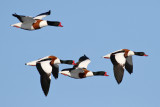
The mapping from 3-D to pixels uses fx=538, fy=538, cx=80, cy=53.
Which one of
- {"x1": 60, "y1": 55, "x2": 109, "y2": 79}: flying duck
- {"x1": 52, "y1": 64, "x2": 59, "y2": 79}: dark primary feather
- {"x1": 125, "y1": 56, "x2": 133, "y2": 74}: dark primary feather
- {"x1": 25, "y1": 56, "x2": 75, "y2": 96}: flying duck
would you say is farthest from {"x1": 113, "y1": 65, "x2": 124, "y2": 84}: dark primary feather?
{"x1": 52, "y1": 64, "x2": 59, "y2": 79}: dark primary feather

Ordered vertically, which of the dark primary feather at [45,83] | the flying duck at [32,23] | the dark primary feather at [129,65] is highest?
the flying duck at [32,23]

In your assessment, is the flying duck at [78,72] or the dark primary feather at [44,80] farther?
the flying duck at [78,72]

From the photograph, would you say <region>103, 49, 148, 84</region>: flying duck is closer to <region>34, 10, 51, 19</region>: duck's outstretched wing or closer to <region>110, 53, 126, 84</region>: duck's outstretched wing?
<region>110, 53, 126, 84</region>: duck's outstretched wing

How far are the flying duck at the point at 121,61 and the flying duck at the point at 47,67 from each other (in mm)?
2705

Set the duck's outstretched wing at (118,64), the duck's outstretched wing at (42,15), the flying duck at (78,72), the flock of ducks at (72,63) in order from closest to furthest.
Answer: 1. the duck's outstretched wing at (118,64)
2. the flock of ducks at (72,63)
3. the flying duck at (78,72)
4. the duck's outstretched wing at (42,15)

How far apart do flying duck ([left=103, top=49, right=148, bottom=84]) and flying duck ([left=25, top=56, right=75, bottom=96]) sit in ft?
8.88

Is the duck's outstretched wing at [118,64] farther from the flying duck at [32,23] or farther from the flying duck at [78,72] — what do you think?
the flying duck at [32,23]

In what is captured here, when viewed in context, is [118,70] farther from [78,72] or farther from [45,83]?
[45,83]

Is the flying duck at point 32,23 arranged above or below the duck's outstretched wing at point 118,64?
above

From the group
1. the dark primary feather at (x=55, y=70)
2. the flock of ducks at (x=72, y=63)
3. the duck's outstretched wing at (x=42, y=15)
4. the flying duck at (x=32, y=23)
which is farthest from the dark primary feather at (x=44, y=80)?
the duck's outstretched wing at (x=42, y=15)

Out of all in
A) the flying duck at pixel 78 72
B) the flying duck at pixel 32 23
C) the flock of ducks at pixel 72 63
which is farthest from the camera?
the flying duck at pixel 78 72

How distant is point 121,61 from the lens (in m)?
32.9

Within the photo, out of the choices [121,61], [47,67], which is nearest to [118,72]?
[121,61]

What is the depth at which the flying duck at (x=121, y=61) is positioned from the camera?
104ft
